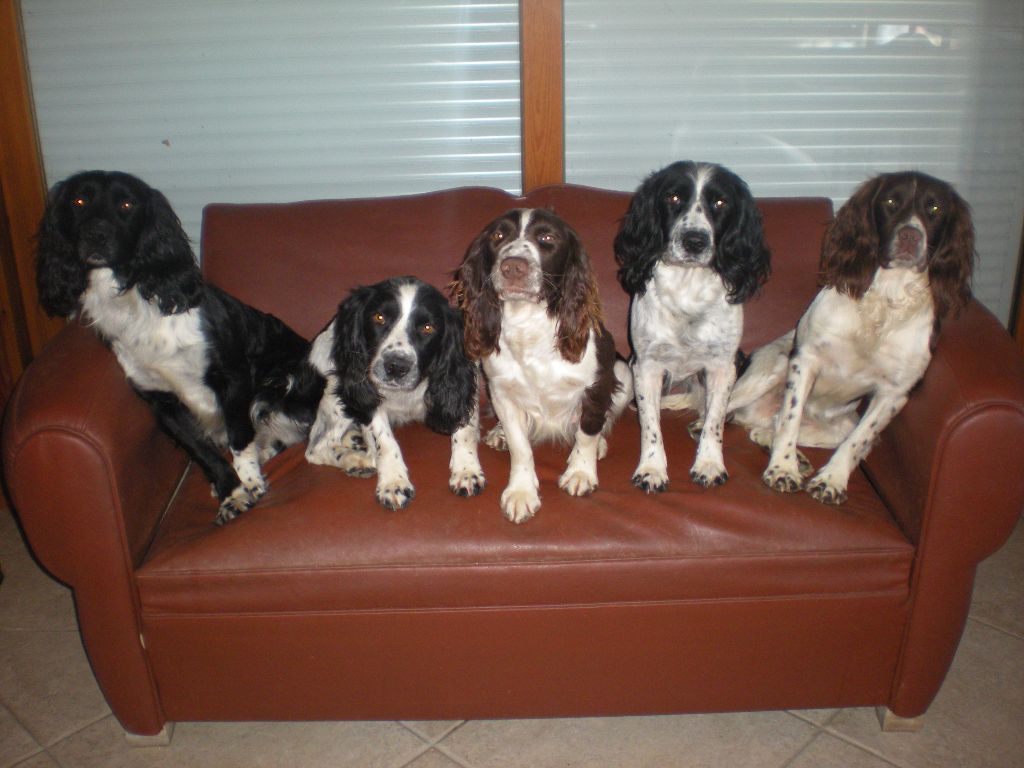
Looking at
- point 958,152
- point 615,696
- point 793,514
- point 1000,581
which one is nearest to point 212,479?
point 615,696

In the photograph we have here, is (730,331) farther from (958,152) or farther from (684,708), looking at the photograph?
A: (958,152)

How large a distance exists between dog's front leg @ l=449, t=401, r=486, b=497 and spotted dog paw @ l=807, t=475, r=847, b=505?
923mm

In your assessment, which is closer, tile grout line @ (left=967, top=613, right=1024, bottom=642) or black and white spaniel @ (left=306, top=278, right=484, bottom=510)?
black and white spaniel @ (left=306, top=278, right=484, bottom=510)

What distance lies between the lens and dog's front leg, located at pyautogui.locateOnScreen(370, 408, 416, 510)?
6.97 ft

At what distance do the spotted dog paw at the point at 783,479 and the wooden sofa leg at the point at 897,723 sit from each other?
0.67 metres

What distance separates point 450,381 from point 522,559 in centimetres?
67

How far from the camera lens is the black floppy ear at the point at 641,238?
96.3 inches

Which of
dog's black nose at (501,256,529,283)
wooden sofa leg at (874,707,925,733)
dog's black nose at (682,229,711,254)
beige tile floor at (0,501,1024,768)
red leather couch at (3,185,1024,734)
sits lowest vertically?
beige tile floor at (0,501,1024,768)

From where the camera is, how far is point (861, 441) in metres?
2.31

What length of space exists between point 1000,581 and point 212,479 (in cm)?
283

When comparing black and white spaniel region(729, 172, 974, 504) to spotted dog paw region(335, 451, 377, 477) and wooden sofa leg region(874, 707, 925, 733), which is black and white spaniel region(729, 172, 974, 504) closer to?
wooden sofa leg region(874, 707, 925, 733)

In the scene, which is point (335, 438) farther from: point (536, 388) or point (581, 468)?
point (581, 468)

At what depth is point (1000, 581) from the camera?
2.92 meters

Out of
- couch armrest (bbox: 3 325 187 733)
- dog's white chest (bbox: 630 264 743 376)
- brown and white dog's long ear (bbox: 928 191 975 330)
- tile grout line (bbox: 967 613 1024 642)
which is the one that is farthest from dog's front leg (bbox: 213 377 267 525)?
tile grout line (bbox: 967 613 1024 642)
